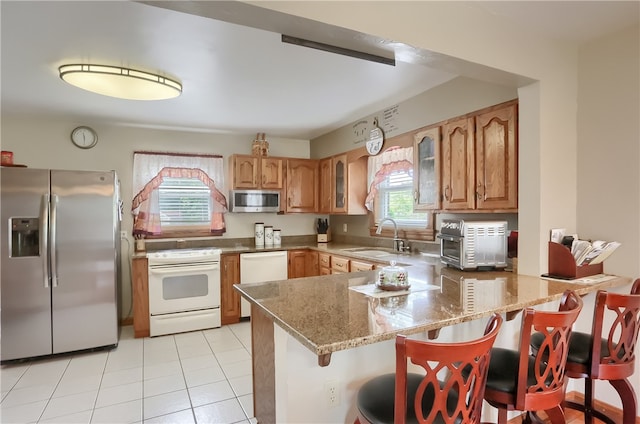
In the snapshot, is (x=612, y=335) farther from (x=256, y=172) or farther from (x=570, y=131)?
(x=256, y=172)

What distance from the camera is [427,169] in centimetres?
304

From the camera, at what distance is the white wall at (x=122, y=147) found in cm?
387

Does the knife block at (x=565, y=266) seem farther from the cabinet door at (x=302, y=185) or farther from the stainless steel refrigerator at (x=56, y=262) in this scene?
the stainless steel refrigerator at (x=56, y=262)

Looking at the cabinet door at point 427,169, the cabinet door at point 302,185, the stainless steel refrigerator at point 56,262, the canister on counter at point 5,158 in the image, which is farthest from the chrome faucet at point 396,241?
the canister on counter at point 5,158

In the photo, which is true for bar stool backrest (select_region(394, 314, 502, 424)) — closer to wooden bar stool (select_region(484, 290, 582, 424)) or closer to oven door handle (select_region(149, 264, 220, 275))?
wooden bar stool (select_region(484, 290, 582, 424))

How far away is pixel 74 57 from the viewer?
2.38 m

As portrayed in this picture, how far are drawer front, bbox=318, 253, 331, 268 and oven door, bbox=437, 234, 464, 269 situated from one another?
1.69 m

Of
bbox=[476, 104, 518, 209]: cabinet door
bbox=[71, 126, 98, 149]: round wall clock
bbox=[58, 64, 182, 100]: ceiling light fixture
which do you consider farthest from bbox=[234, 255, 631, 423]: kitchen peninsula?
bbox=[71, 126, 98, 149]: round wall clock

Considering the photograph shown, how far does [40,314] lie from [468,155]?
156 inches

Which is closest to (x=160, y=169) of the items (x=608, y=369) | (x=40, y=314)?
(x=40, y=314)

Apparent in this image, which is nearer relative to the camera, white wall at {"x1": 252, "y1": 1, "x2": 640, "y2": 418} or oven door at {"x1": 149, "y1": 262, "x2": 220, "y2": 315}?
white wall at {"x1": 252, "y1": 1, "x2": 640, "y2": 418}

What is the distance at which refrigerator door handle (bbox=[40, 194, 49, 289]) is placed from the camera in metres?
3.19

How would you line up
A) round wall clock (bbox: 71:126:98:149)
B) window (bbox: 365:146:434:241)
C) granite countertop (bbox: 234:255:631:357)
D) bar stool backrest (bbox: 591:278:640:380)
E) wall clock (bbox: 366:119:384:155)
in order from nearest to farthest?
granite countertop (bbox: 234:255:631:357), bar stool backrest (bbox: 591:278:640:380), window (bbox: 365:146:434:241), wall clock (bbox: 366:119:384:155), round wall clock (bbox: 71:126:98:149)

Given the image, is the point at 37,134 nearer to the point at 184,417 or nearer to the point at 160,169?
the point at 160,169
